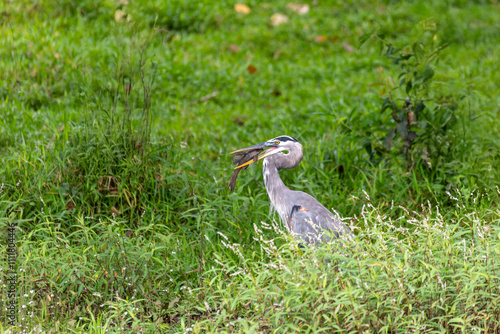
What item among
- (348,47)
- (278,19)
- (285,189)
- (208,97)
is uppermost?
(285,189)

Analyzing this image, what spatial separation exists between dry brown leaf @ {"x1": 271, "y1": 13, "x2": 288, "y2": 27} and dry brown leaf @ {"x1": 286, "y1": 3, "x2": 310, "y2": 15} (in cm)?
28

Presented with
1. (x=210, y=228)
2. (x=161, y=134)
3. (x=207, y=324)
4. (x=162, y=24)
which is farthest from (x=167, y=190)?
(x=162, y=24)

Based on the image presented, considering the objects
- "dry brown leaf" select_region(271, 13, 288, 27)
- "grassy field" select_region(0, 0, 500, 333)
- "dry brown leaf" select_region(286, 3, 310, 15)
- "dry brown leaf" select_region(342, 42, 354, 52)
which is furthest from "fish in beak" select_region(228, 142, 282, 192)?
"dry brown leaf" select_region(286, 3, 310, 15)

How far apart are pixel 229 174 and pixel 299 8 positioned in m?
5.05

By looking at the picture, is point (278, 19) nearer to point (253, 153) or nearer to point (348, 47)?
point (348, 47)

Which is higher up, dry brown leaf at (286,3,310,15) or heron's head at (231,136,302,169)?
heron's head at (231,136,302,169)

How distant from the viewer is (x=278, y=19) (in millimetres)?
9289

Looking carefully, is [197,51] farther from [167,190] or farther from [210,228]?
[210,228]

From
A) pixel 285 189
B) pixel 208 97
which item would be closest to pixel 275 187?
pixel 285 189

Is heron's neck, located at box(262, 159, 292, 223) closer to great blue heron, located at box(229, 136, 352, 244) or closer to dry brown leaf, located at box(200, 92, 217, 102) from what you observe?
great blue heron, located at box(229, 136, 352, 244)

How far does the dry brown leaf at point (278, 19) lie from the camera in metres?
9.24

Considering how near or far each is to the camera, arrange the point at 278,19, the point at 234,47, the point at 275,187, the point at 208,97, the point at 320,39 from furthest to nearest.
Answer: the point at 278,19 < the point at 320,39 < the point at 234,47 < the point at 208,97 < the point at 275,187

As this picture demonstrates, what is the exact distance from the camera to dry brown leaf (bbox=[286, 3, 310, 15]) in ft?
31.2

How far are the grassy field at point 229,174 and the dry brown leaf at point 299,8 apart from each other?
1.41 ft
